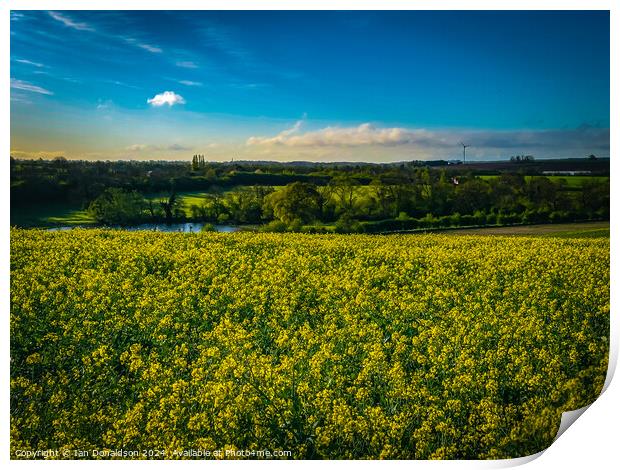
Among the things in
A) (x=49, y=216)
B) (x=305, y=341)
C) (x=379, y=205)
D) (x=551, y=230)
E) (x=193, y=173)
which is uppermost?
(x=193, y=173)

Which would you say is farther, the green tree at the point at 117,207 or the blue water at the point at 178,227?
the blue water at the point at 178,227

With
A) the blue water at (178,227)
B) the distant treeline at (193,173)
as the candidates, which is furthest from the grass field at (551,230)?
the blue water at (178,227)

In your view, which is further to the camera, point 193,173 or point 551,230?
point 551,230

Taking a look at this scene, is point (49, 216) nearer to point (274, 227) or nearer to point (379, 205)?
point (274, 227)

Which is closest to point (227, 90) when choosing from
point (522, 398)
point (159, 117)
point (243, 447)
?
point (159, 117)

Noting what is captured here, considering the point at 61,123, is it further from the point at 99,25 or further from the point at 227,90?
the point at 227,90

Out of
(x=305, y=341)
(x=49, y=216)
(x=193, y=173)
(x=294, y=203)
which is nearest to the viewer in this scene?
(x=305, y=341)

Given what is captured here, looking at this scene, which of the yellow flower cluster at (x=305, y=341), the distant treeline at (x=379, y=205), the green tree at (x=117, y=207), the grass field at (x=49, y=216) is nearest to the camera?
the yellow flower cluster at (x=305, y=341)

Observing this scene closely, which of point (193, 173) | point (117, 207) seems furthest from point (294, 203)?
point (117, 207)

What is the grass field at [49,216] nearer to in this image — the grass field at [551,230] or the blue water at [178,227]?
the blue water at [178,227]

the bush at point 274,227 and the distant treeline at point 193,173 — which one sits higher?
the distant treeline at point 193,173
